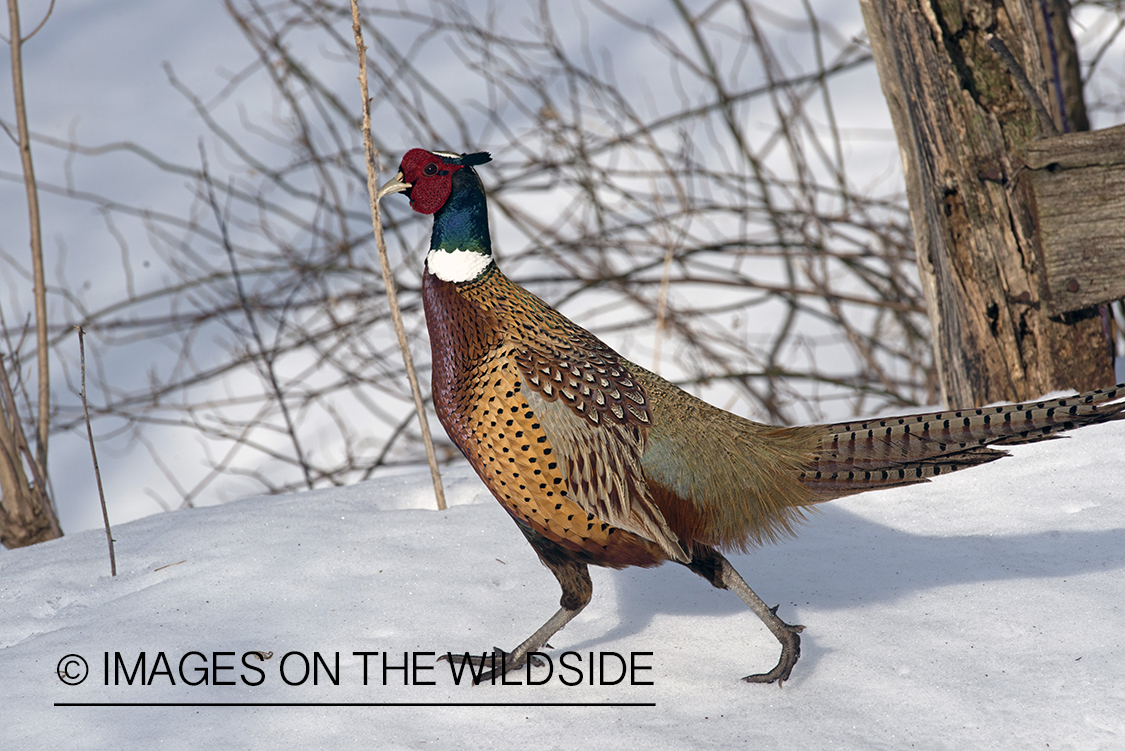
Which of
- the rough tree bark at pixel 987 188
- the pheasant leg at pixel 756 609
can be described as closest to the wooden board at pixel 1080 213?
the rough tree bark at pixel 987 188

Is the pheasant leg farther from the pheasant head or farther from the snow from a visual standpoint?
the pheasant head

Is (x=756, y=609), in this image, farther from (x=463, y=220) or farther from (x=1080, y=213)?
(x=1080, y=213)

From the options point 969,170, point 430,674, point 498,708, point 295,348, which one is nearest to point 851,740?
point 498,708

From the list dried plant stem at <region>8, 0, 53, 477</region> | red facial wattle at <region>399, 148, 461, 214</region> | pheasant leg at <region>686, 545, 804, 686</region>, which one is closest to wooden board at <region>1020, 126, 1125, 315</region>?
pheasant leg at <region>686, 545, 804, 686</region>

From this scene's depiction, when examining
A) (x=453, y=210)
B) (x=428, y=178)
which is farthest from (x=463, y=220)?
(x=428, y=178)

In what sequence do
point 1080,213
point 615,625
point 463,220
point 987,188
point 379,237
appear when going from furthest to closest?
point 987,188, point 1080,213, point 379,237, point 615,625, point 463,220

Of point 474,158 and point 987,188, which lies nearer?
point 474,158

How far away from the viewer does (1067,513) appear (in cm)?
305

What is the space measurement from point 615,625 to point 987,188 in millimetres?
2321

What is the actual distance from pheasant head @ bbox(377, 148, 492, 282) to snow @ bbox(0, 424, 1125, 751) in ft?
3.47

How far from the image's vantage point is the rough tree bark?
3.59 m

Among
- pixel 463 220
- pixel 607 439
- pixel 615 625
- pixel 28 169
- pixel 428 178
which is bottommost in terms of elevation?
pixel 615 625

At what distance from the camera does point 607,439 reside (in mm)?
2297

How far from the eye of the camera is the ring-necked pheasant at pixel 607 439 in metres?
2.25
